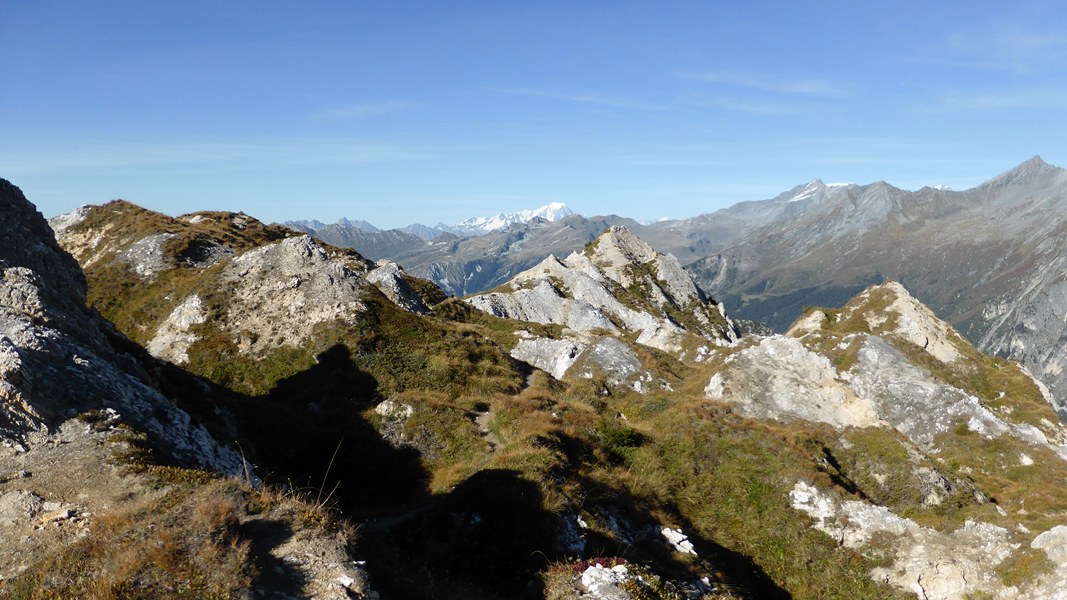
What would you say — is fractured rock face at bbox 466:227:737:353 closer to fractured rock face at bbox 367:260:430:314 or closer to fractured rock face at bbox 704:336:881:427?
fractured rock face at bbox 367:260:430:314

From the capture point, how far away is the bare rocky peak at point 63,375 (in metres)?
16.3

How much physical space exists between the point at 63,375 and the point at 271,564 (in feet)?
39.4

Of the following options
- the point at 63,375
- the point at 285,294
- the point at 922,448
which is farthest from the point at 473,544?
the point at 922,448

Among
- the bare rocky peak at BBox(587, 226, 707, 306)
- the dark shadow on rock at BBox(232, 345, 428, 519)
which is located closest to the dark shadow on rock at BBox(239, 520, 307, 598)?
the dark shadow on rock at BBox(232, 345, 428, 519)

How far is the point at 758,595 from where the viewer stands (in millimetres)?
23453

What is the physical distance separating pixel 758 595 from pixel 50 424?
28173 millimetres

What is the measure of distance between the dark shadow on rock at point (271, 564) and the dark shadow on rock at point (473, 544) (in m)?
2.99

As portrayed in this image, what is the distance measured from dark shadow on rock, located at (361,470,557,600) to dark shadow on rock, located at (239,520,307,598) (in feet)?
9.80

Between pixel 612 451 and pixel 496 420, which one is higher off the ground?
pixel 496 420

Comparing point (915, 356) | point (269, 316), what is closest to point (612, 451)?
point (269, 316)

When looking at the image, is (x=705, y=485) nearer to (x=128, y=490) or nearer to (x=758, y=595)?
(x=758, y=595)

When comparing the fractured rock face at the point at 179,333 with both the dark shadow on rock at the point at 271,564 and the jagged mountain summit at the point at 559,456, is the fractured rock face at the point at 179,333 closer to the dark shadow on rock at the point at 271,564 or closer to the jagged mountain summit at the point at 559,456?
the jagged mountain summit at the point at 559,456

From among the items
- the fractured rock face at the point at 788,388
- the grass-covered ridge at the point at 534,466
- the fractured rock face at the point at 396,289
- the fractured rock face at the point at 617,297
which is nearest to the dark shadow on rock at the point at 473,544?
the grass-covered ridge at the point at 534,466

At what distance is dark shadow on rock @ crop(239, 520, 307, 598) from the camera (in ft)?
38.7
